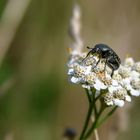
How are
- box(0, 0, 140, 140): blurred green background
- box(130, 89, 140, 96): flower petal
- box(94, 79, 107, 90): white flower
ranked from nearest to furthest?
box(94, 79, 107, 90): white flower → box(130, 89, 140, 96): flower petal → box(0, 0, 140, 140): blurred green background

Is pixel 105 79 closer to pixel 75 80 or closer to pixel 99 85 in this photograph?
pixel 99 85

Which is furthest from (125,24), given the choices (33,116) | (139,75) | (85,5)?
(139,75)

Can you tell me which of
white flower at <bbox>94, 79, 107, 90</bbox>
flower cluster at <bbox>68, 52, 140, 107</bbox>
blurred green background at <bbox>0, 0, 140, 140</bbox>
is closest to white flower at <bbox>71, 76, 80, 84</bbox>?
flower cluster at <bbox>68, 52, 140, 107</bbox>

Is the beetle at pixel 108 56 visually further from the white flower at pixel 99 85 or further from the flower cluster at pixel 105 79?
the white flower at pixel 99 85

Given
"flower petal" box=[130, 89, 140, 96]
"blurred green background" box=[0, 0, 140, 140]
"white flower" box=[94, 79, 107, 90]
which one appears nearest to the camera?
"white flower" box=[94, 79, 107, 90]

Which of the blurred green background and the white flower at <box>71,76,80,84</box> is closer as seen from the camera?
the white flower at <box>71,76,80,84</box>

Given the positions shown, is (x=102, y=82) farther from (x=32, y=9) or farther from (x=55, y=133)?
(x=32, y=9)

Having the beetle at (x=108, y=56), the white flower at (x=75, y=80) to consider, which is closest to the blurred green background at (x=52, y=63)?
the beetle at (x=108, y=56)

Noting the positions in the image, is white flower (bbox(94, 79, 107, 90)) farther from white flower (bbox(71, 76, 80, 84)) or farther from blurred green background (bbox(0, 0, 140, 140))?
blurred green background (bbox(0, 0, 140, 140))
